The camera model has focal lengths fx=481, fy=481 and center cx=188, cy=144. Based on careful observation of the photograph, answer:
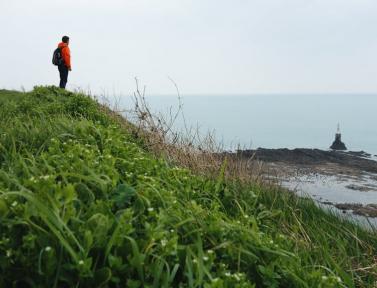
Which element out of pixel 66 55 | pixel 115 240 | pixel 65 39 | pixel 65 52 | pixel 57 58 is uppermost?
pixel 65 39

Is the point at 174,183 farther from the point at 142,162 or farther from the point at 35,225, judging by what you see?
the point at 35,225

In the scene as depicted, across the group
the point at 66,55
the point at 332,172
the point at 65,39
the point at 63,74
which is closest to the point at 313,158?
the point at 332,172

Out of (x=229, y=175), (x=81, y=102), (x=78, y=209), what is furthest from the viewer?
(x=81, y=102)

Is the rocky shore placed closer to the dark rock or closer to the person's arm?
the dark rock

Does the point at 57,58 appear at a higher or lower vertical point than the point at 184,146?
higher

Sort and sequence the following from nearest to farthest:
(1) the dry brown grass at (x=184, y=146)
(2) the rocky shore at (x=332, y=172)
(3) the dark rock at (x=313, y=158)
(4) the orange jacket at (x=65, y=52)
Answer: (1) the dry brown grass at (x=184, y=146)
(4) the orange jacket at (x=65, y=52)
(2) the rocky shore at (x=332, y=172)
(3) the dark rock at (x=313, y=158)

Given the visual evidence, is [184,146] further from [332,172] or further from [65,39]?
[332,172]

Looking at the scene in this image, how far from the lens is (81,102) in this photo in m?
12.0

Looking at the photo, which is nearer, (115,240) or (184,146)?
(115,240)

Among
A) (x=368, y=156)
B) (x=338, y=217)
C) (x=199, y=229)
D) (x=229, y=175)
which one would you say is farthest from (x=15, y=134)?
(x=368, y=156)

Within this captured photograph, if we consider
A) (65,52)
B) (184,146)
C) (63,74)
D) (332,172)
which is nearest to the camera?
(184,146)

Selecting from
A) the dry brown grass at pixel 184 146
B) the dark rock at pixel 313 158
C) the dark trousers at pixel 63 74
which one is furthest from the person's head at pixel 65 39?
the dark rock at pixel 313 158

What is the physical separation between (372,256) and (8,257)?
566 centimetres

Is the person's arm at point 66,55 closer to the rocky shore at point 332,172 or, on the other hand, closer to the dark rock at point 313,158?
the rocky shore at point 332,172
